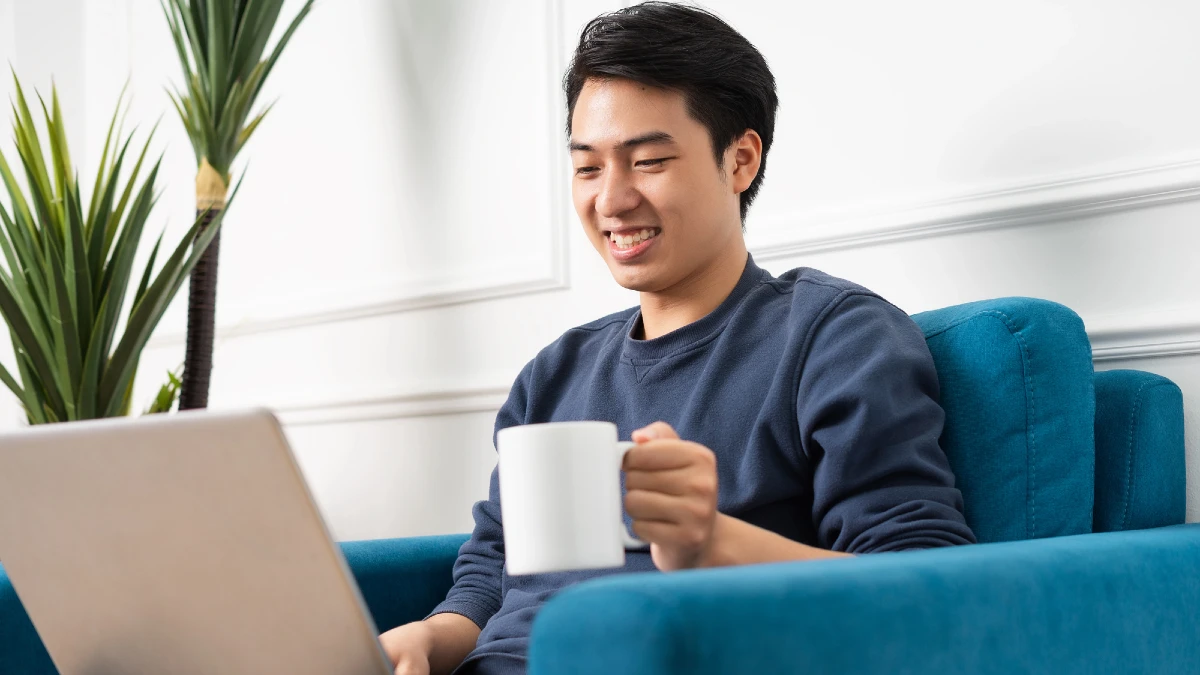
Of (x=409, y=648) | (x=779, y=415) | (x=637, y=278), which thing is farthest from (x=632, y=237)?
(x=409, y=648)

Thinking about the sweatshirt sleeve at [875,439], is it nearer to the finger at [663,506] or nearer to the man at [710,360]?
the man at [710,360]

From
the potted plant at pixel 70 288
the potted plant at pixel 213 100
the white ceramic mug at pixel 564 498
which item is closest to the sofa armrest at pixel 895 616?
the white ceramic mug at pixel 564 498

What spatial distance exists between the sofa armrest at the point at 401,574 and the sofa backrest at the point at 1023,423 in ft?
2.36

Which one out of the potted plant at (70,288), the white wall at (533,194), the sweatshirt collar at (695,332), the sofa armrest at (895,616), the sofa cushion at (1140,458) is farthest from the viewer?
the potted plant at (70,288)

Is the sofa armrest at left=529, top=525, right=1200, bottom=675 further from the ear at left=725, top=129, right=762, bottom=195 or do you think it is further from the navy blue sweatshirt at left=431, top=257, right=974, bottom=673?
the ear at left=725, top=129, right=762, bottom=195

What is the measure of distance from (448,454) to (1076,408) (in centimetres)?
130

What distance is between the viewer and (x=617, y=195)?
1.35 meters

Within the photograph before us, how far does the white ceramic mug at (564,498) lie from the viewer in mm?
785

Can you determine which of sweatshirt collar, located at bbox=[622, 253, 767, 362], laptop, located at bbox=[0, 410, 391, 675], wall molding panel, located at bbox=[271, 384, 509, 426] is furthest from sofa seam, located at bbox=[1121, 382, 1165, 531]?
wall molding panel, located at bbox=[271, 384, 509, 426]

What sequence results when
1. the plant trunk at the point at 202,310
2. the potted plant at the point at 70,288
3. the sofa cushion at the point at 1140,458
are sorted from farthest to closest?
1. the plant trunk at the point at 202,310
2. the potted plant at the point at 70,288
3. the sofa cushion at the point at 1140,458

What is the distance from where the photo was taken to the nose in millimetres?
1348

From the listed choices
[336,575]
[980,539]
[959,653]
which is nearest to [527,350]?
[980,539]

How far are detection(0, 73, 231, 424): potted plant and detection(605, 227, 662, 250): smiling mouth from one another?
104 centimetres

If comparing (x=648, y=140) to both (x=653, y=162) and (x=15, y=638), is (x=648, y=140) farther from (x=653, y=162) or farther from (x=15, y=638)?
(x=15, y=638)
